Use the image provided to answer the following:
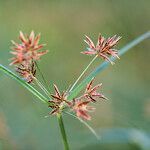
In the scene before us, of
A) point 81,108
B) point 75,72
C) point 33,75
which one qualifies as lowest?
point 81,108

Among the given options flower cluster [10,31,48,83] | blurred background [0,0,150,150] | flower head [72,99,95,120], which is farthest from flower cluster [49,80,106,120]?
blurred background [0,0,150,150]

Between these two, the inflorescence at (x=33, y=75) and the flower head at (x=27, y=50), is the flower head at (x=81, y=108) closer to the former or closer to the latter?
the inflorescence at (x=33, y=75)

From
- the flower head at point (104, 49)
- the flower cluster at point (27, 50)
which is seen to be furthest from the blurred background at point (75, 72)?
the flower cluster at point (27, 50)

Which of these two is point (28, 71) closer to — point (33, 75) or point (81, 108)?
point (33, 75)

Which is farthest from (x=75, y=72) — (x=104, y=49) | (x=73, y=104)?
(x=73, y=104)

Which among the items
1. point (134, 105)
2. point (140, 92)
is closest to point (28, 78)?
point (134, 105)

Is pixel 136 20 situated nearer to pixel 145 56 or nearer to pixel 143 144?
pixel 145 56

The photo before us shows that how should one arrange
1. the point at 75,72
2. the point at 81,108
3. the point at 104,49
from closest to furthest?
the point at 81,108
the point at 104,49
the point at 75,72

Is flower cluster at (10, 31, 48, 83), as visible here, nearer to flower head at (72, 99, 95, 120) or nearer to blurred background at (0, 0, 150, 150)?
flower head at (72, 99, 95, 120)

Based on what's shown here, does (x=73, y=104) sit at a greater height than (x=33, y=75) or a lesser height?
lesser

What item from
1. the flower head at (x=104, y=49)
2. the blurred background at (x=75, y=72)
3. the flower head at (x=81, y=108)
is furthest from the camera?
the blurred background at (x=75, y=72)
